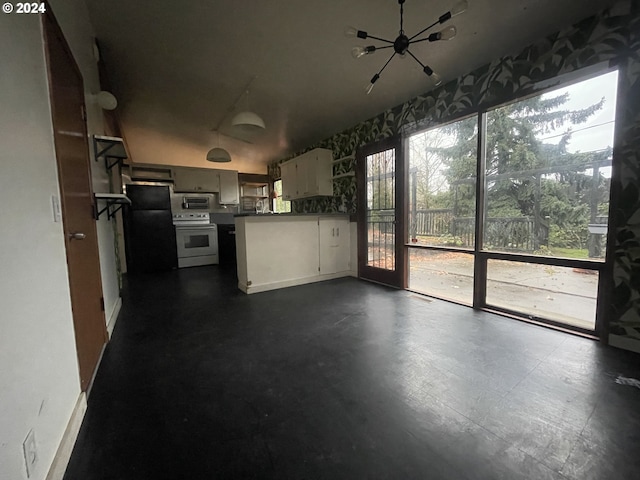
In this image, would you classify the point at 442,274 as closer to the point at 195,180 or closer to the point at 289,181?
the point at 289,181

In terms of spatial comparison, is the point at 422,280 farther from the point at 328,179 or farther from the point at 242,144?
the point at 242,144

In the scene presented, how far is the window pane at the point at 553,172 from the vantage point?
2.09 meters

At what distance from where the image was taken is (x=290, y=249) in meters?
3.83

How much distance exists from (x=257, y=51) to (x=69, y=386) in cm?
284

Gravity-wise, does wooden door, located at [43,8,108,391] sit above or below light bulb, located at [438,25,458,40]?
below

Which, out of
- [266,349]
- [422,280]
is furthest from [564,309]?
[266,349]

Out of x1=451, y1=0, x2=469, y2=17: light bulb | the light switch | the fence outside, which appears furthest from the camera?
the fence outside

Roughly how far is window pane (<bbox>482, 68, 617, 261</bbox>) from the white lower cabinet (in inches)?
82.4

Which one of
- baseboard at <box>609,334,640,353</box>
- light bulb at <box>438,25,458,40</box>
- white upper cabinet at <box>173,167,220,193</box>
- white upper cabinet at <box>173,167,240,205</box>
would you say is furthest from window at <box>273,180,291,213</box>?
baseboard at <box>609,334,640,353</box>

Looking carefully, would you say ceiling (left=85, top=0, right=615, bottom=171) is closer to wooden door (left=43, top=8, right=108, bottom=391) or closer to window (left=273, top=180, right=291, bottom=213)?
wooden door (left=43, top=8, right=108, bottom=391)

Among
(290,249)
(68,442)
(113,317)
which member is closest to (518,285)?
(290,249)

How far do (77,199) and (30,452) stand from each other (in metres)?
1.35

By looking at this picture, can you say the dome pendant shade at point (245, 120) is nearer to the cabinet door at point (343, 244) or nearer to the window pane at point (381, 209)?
the window pane at point (381, 209)

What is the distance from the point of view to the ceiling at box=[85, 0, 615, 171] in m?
1.97
